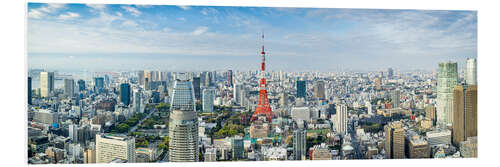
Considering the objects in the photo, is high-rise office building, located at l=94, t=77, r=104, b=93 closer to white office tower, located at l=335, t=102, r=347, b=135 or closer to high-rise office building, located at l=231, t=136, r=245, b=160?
high-rise office building, located at l=231, t=136, r=245, b=160

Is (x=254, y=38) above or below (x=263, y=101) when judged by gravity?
above

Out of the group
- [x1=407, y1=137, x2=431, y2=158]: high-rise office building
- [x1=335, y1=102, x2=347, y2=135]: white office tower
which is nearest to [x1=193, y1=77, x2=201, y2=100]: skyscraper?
[x1=335, y1=102, x2=347, y2=135]: white office tower

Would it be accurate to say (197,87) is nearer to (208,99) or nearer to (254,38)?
(208,99)

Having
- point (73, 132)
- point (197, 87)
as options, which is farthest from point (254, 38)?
point (73, 132)

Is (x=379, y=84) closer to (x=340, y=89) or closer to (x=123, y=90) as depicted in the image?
(x=340, y=89)

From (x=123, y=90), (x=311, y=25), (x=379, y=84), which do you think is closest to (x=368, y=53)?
(x=379, y=84)

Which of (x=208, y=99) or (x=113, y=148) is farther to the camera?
(x=208, y=99)

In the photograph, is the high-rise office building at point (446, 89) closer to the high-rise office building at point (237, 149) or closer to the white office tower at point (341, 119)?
the white office tower at point (341, 119)

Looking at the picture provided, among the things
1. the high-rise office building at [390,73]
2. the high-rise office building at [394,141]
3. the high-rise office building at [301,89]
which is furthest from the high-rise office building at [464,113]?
the high-rise office building at [301,89]
